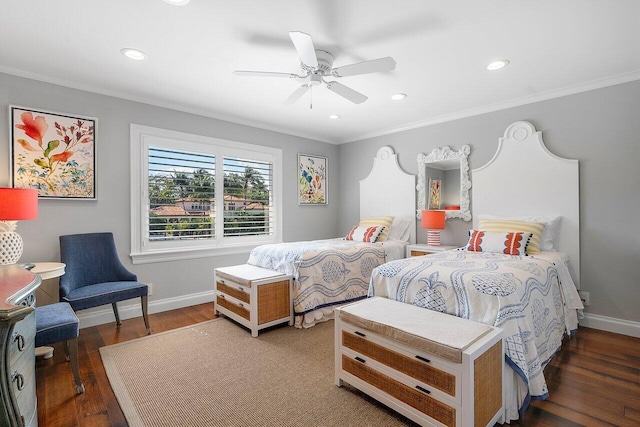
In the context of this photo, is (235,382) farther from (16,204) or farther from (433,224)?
(433,224)

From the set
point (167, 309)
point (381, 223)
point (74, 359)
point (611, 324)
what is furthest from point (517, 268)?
point (167, 309)

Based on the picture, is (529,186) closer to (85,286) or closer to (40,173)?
(85,286)

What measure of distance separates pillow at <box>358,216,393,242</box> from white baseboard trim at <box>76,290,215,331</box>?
237 cm

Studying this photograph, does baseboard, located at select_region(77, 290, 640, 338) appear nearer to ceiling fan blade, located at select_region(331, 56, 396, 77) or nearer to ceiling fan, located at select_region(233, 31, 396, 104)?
ceiling fan, located at select_region(233, 31, 396, 104)

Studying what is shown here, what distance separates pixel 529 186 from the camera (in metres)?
3.45

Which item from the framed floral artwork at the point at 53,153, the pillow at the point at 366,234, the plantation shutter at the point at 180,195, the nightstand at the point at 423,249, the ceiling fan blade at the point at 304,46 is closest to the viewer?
the ceiling fan blade at the point at 304,46

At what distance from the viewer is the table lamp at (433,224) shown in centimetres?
397

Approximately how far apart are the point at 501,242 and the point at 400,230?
162cm

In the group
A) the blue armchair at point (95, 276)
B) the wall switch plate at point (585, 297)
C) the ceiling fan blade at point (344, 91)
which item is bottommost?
the wall switch plate at point (585, 297)

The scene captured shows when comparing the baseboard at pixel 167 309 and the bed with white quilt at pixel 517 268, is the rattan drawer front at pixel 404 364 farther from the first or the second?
the baseboard at pixel 167 309

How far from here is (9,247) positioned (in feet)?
8.00

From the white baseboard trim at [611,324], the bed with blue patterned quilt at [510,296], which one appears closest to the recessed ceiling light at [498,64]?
the bed with blue patterned quilt at [510,296]

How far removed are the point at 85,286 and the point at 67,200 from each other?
0.86m

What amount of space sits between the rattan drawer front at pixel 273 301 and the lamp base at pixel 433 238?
79.7 inches
